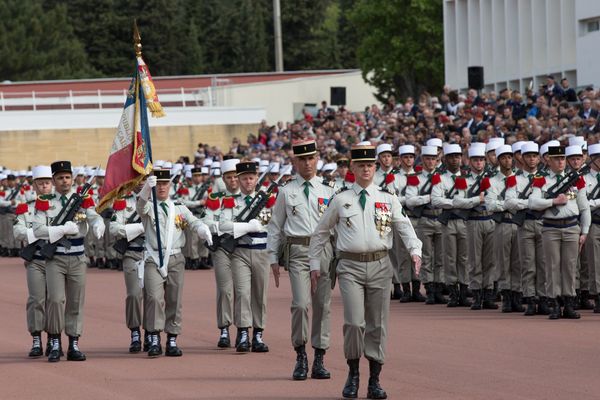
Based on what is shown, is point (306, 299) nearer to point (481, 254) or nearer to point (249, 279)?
point (249, 279)

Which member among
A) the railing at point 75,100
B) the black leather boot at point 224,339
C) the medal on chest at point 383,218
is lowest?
the black leather boot at point 224,339

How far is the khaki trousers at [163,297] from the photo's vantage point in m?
15.6

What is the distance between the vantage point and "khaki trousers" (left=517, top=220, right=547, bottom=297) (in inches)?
742

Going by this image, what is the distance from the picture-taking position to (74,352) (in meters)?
15.5

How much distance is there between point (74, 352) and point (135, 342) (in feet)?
2.69

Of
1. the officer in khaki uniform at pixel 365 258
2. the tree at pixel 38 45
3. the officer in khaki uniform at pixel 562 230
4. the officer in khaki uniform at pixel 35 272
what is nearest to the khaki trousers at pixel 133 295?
the officer in khaki uniform at pixel 35 272

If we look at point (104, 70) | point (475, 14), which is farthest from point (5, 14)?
point (475, 14)

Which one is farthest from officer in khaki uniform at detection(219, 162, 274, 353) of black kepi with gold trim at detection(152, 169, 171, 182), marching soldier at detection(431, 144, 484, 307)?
marching soldier at detection(431, 144, 484, 307)

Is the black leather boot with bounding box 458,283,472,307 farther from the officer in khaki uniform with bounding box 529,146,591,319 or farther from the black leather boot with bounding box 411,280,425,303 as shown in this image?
the officer in khaki uniform with bounding box 529,146,591,319

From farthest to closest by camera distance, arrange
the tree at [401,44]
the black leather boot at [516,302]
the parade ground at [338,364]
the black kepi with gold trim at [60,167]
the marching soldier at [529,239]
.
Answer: the tree at [401,44] → the black leather boot at [516,302] → the marching soldier at [529,239] → the black kepi with gold trim at [60,167] → the parade ground at [338,364]

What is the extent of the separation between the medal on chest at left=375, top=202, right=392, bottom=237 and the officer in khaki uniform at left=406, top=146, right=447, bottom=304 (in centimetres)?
849

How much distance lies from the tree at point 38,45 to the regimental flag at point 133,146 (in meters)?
73.1

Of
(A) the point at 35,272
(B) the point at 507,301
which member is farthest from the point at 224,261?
(B) the point at 507,301

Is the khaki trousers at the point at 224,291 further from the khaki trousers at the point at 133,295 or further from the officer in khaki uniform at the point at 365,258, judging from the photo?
the officer in khaki uniform at the point at 365,258
